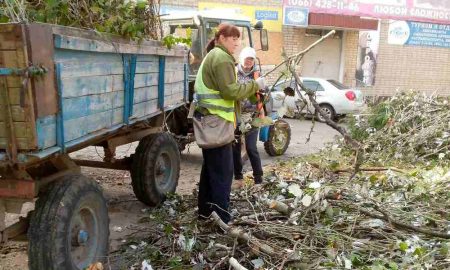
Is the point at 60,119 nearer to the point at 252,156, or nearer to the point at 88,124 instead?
the point at 88,124

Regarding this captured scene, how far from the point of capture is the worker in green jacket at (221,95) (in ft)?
13.8

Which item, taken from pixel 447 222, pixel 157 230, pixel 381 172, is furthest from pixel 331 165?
pixel 157 230

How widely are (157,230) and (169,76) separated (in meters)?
1.71

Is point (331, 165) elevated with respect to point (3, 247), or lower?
elevated

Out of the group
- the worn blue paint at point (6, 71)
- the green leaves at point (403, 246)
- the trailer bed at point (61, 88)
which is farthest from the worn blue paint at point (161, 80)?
the green leaves at point (403, 246)

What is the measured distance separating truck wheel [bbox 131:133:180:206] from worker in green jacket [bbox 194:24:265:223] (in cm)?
101

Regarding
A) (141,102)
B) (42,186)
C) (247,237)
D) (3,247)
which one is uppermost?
(141,102)

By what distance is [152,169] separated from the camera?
5410 millimetres

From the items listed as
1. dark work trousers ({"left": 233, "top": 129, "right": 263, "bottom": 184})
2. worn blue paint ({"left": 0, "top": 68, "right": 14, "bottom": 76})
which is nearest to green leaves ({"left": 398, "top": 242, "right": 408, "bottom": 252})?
dark work trousers ({"left": 233, "top": 129, "right": 263, "bottom": 184})

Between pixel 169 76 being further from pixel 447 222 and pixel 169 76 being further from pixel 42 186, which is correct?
pixel 447 222

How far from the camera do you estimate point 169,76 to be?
211 inches

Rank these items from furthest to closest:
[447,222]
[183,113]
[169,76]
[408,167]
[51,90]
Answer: [183,113] → [408,167] → [169,76] → [447,222] → [51,90]

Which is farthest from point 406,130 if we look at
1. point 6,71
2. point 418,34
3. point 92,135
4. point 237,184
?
point 418,34

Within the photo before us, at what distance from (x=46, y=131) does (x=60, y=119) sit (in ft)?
0.51
